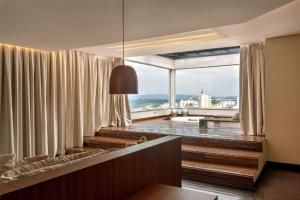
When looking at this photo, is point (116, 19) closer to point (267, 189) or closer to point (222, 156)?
point (222, 156)

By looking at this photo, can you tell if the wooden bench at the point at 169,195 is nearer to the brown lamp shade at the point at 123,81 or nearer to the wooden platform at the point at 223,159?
the brown lamp shade at the point at 123,81

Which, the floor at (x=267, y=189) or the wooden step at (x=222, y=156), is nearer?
the floor at (x=267, y=189)

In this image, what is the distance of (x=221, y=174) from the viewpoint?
3832 mm

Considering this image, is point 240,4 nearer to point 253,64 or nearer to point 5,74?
point 253,64

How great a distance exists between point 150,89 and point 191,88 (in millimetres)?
1853

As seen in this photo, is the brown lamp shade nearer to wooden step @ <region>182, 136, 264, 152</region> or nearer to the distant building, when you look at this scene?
wooden step @ <region>182, 136, 264, 152</region>

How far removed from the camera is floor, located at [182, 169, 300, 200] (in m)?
3.36

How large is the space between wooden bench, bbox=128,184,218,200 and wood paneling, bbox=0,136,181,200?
9 centimetres

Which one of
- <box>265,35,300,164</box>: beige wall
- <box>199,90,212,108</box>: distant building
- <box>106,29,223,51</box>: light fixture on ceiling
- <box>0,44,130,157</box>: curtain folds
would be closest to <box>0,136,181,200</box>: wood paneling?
<box>106,29,223,51</box>: light fixture on ceiling

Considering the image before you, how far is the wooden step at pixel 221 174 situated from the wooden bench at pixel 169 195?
6.42ft

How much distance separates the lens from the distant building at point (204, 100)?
9.24 meters

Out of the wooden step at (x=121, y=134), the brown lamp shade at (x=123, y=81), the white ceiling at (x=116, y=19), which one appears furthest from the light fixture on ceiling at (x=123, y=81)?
the wooden step at (x=121, y=134)

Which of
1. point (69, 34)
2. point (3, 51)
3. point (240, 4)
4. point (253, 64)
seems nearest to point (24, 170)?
point (69, 34)

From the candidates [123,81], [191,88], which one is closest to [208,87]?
[191,88]
